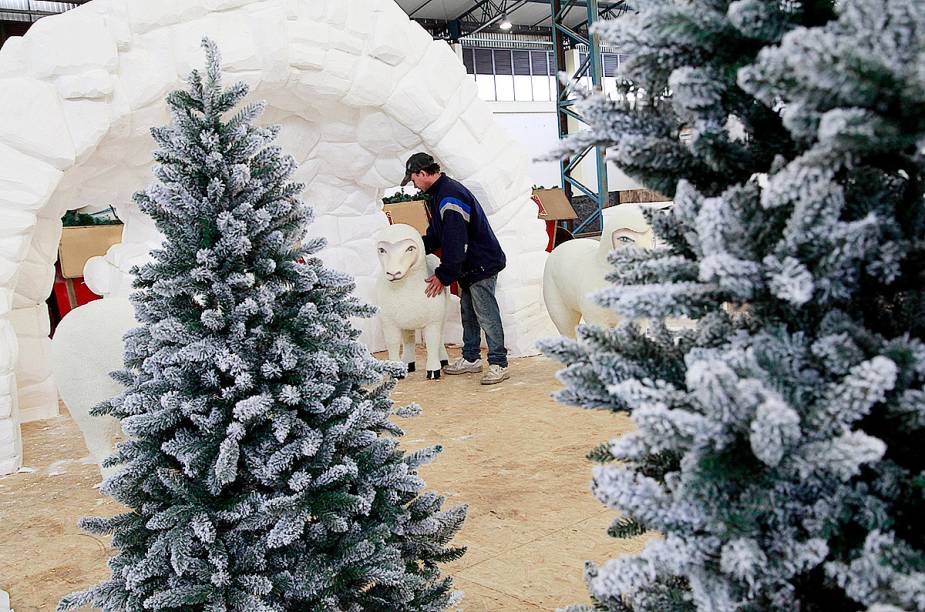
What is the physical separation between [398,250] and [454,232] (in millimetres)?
381

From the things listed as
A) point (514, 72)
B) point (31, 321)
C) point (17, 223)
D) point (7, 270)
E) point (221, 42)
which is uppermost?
point (514, 72)

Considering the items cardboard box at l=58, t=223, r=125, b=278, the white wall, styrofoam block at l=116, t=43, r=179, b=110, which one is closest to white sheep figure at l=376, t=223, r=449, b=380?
styrofoam block at l=116, t=43, r=179, b=110

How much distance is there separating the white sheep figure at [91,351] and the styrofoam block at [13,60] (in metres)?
1.67

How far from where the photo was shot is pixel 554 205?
940cm

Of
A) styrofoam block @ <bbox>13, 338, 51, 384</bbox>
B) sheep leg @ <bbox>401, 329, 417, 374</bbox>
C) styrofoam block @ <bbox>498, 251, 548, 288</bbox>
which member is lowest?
sheep leg @ <bbox>401, 329, 417, 374</bbox>

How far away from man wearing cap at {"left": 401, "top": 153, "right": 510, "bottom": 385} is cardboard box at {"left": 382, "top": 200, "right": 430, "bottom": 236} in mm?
2542

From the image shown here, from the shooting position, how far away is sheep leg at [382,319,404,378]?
17.7 feet

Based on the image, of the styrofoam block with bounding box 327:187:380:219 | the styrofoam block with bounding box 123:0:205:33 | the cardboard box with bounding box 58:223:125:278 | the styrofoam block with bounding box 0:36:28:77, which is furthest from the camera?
the cardboard box with bounding box 58:223:125:278

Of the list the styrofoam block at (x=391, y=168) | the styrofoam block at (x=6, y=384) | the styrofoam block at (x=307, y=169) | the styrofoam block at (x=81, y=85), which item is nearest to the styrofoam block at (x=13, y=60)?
the styrofoam block at (x=81, y=85)

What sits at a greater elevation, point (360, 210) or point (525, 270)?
point (360, 210)

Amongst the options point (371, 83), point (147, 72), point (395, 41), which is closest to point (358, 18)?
point (395, 41)

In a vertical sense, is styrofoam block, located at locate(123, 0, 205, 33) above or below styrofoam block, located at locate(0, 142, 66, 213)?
above

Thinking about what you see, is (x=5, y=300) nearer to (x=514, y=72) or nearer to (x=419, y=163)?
(x=419, y=163)

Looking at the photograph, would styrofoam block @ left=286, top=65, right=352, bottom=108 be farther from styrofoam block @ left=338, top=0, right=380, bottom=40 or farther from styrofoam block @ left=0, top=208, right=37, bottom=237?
styrofoam block @ left=0, top=208, right=37, bottom=237
